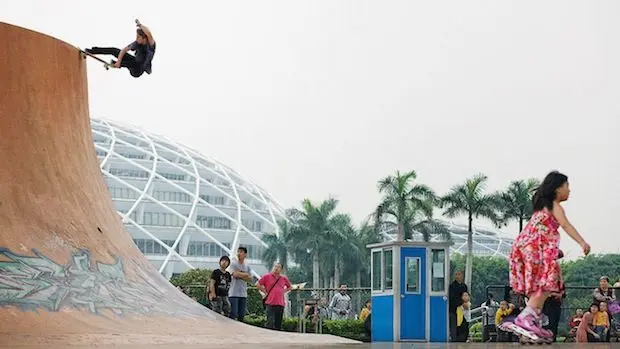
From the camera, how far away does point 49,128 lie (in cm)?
1199

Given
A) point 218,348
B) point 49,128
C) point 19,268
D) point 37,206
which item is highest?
point 49,128

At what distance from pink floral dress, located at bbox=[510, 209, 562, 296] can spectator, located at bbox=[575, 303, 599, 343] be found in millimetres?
8049

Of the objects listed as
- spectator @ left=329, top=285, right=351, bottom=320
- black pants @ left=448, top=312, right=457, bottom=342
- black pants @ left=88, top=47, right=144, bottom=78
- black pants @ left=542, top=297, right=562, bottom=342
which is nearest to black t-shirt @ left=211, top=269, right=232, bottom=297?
black pants @ left=88, top=47, right=144, bottom=78

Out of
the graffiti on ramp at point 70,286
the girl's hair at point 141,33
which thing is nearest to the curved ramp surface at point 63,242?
the graffiti on ramp at point 70,286

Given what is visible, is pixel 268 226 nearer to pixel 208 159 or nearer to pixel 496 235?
pixel 208 159

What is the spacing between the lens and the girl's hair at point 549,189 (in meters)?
8.61

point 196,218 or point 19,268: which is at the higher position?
point 196,218

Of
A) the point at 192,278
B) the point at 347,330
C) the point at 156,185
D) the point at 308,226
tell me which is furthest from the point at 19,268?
the point at 156,185

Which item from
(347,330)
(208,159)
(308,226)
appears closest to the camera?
(347,330)

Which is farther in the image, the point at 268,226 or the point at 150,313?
the point at 268,226

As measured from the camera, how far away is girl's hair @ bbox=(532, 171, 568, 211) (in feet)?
28.2

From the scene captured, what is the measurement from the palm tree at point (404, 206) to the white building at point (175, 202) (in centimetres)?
3628

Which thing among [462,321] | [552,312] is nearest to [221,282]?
[462,321]

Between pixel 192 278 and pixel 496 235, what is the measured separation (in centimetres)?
8756
